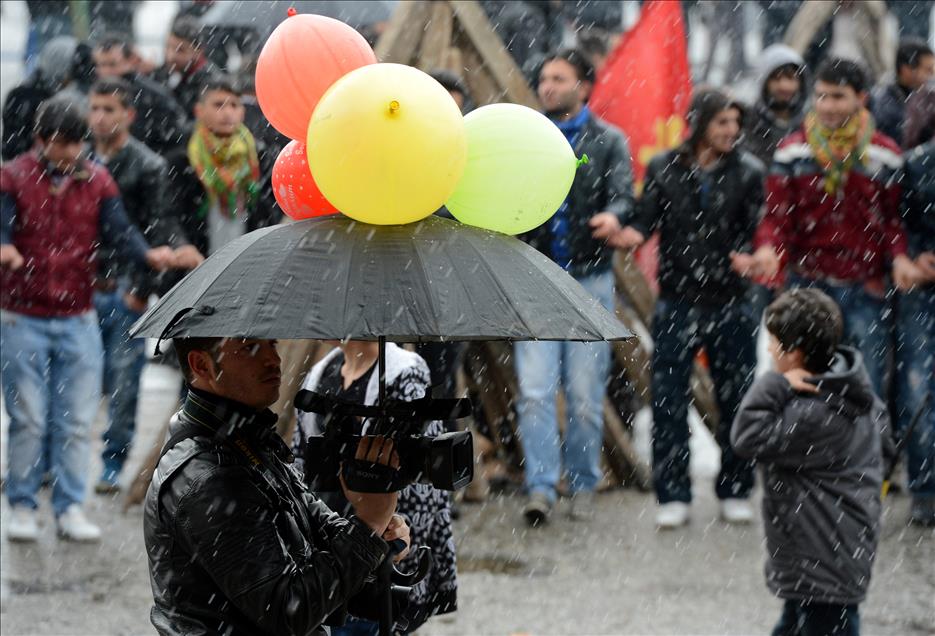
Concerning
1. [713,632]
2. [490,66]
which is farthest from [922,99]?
[713,632]

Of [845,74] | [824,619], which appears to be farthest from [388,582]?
[845,74]

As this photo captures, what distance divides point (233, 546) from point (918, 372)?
19.1 ft

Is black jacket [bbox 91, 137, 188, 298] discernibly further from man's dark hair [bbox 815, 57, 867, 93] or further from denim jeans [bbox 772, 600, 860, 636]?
denim jeans [bbox 772, 600, 860, 636]

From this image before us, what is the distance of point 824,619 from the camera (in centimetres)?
498

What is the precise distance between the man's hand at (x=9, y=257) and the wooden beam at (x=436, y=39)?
258 centimetres

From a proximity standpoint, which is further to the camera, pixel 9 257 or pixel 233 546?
pixel 9 257

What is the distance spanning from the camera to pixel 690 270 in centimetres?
781

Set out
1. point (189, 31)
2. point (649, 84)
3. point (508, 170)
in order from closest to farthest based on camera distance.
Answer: point (508, 170), point (649, 84), point (189, 31)

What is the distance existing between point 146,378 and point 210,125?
16.2 feet

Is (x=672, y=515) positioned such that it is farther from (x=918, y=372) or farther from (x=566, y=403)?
(x=918, y=372)

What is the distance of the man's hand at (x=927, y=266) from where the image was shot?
7.76 m

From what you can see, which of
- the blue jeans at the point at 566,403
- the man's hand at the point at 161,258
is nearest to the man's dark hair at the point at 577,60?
the blue jeans at the point at 566,403

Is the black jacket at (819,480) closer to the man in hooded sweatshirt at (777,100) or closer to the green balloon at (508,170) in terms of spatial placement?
the green balloon at (508,170)

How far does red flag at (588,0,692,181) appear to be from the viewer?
960cm
